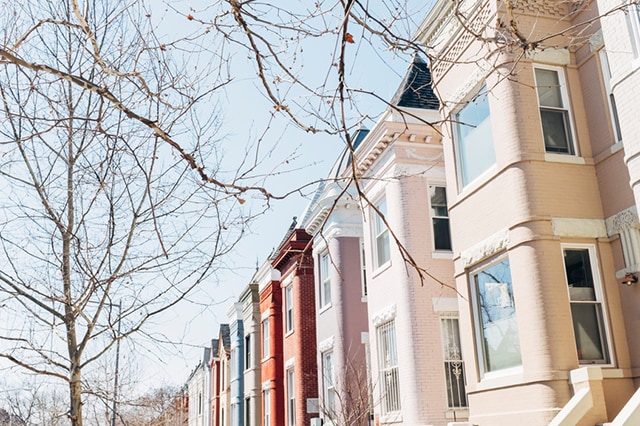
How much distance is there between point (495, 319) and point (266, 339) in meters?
18.2

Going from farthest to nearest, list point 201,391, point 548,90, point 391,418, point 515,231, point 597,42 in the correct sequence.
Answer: point 201,391, point 391,418, point 548,90, point 597,42, point 515,231

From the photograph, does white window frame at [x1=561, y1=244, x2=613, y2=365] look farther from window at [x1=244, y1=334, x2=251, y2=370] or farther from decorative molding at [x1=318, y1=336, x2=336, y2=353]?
window at [x1=244, y1=334, x2=251, y2=370]

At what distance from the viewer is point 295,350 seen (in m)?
23.3

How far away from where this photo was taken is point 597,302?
10.5m

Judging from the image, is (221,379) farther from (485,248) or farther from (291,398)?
(485,248)

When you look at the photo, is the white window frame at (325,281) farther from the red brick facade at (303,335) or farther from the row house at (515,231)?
the row house at (515,231)

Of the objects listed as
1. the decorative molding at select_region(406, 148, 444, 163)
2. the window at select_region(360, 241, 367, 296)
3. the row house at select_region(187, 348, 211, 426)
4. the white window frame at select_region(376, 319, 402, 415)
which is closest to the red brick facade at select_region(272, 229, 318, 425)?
the window at select_region(360, 241, 367, 296)

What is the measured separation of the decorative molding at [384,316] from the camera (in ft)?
51.0

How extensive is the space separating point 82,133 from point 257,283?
2378 cm

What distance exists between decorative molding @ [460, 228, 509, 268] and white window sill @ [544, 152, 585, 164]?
131cm

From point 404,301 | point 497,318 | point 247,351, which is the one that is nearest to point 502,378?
point 497,318

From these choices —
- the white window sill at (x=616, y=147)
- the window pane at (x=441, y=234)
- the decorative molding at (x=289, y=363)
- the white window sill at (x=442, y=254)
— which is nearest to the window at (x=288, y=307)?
the decorative molding at (x=289, y=363)

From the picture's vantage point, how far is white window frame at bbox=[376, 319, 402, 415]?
15.5m

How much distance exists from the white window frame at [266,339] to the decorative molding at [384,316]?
11937mm
